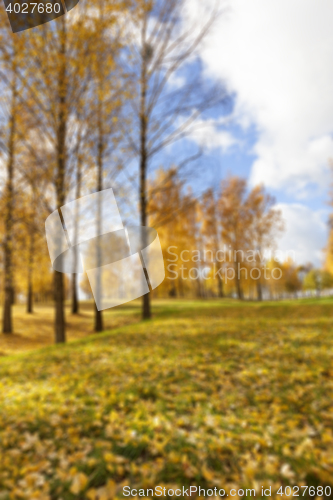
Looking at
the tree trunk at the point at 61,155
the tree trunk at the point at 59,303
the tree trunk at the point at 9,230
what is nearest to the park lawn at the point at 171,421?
the tree trunk at the point at 59,303

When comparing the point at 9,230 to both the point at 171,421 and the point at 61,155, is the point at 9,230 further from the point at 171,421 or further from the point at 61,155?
the point at 171,421

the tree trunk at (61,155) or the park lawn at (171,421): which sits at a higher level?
the tree trunk at (61,155)

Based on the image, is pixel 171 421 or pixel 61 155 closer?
pixel 171 421

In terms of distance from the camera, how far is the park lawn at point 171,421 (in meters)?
2.08

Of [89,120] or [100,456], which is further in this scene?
[89,120]

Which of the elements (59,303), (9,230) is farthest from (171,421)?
(9,230)

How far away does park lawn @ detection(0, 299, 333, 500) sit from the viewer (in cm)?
208

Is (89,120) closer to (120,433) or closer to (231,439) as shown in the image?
(120,433)

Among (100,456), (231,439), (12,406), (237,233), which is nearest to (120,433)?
(100,456)

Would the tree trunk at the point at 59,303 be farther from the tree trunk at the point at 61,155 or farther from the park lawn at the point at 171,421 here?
the park lawn at the point at 171,421

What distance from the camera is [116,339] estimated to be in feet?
22.7

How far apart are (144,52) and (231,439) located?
347 inches

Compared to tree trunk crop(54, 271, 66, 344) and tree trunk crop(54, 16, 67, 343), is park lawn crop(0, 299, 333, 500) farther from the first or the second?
tree trunk crop(54, 16, 67, 343)

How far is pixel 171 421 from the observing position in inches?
112
